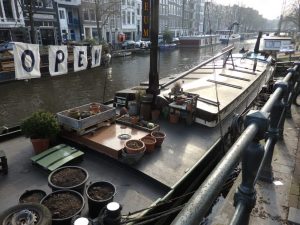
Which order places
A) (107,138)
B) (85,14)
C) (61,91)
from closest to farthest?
(107,138) → (61,91) → (85,14)

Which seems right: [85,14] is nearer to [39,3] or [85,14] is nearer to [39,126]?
[39,3]

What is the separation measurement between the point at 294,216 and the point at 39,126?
216 inches

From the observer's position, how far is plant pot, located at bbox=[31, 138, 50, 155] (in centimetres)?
601

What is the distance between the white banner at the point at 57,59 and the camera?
42.7ft

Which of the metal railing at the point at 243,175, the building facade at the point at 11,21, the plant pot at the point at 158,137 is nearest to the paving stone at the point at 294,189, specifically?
the metal railing at the point at 243,175

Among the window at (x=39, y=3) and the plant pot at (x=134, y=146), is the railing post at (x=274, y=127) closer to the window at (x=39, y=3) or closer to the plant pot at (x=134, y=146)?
the plant pot at (x=134, y=146)

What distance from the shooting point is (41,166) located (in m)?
5.60

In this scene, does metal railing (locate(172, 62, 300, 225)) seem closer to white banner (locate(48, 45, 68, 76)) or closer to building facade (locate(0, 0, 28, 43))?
white banner (locate(48, 45, 68, 76))

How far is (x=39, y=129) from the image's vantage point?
5.99m

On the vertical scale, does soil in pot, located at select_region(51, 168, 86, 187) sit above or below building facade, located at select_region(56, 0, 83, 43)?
below

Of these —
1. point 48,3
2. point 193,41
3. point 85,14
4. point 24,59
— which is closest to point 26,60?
point 24,59

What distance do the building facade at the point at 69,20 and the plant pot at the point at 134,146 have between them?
36.7 metres

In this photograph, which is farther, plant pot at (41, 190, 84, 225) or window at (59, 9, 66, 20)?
window at (59, 9, 66, 20)

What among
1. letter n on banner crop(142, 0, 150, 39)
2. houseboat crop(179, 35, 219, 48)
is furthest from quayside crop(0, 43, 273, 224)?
houseboat crop(179, 35, 219, 48)
